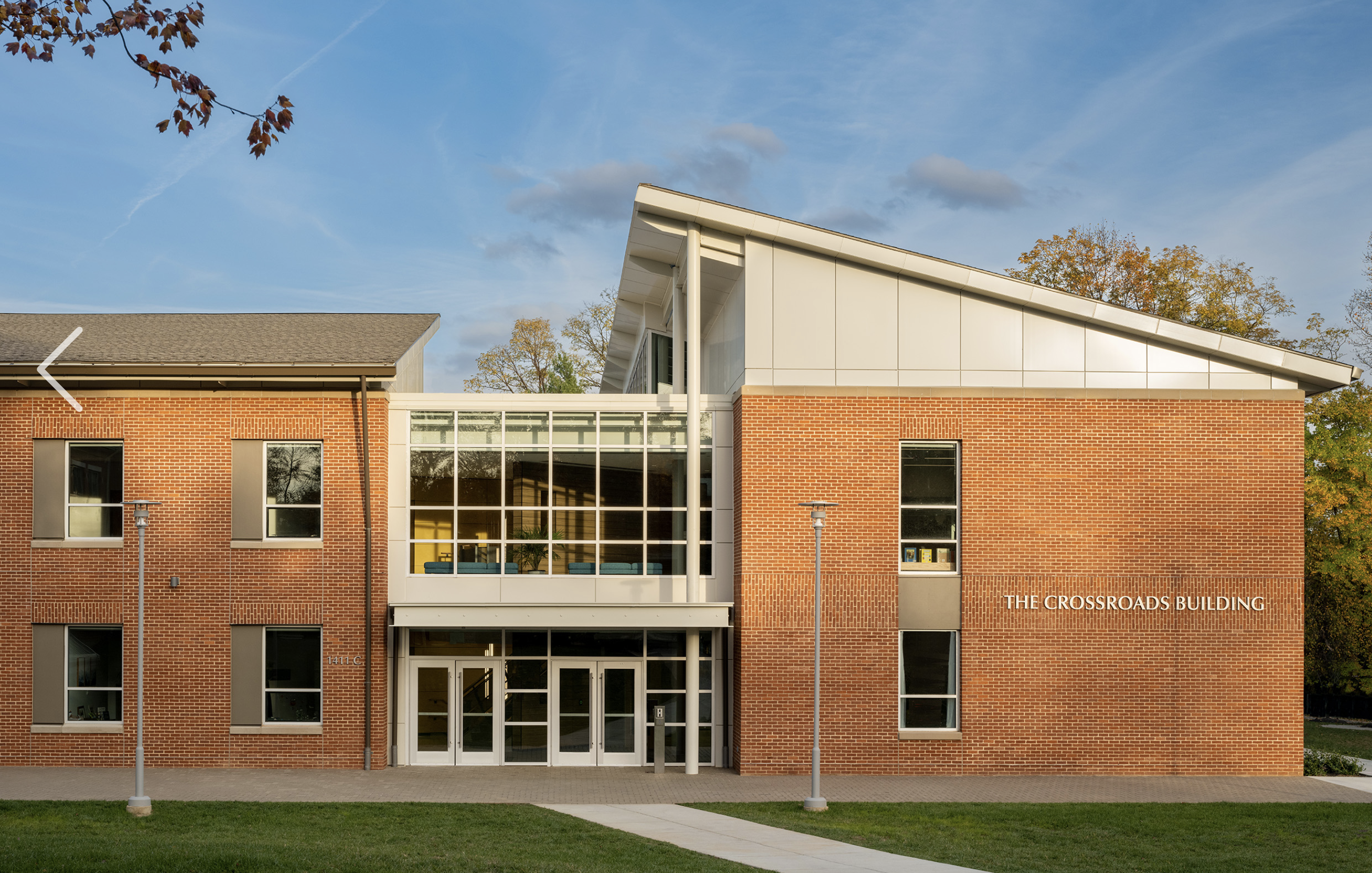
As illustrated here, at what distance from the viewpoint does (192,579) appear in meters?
21.0

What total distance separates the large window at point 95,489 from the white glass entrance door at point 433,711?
5.79 meters

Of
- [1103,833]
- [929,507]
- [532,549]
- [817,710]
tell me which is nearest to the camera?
[1103,833]

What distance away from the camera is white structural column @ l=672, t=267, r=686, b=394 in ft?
76.6

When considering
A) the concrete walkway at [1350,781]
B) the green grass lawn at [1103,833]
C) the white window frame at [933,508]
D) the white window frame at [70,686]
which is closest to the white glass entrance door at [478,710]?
the green grass lawn at [1103,833]

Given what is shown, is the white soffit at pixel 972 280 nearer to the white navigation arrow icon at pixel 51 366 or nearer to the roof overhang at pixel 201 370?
the roof overhang at pixel 201 370

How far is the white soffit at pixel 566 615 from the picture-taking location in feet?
67.6

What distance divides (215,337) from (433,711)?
8183 millimetres

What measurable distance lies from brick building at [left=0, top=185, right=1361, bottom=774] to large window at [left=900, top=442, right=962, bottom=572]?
0.05 meters

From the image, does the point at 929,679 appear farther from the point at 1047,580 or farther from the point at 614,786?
the point at 614,786

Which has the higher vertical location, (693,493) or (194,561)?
(693,493)

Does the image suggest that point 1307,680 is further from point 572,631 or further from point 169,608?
point 169,608

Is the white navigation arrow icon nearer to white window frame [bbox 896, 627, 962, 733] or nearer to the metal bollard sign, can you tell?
the metal bollard sign

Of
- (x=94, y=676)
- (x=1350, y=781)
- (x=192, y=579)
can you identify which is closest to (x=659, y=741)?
(x=192, y=579)

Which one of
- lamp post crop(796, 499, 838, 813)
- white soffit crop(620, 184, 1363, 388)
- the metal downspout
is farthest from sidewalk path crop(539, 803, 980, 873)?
white soffit crop(620, 184, 1363, 388)
